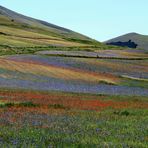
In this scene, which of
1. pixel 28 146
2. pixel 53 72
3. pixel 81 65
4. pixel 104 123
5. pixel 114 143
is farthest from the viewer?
pixel 81 65

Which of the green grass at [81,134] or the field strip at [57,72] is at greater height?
the green grass at [81,134]

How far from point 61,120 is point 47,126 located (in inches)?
90.3

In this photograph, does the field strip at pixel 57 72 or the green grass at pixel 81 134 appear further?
the field strip at pixel 57 72

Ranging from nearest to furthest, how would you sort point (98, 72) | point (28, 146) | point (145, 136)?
point (28, 146)
point (145, 136)
point (98, 72)

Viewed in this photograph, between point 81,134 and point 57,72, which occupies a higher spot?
point 81,134

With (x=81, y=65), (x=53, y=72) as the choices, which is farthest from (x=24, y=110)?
(x=81, y=65)

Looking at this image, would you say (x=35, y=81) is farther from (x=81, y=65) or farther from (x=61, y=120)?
(x=61, y=120)

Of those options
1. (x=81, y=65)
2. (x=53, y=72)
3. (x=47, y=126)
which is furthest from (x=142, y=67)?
(x=47, y=126)

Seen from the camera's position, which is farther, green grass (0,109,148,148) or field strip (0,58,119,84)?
field strip (0,58,119,84)

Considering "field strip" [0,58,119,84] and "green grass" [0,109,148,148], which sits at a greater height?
"green grass" [0,109,148,148]

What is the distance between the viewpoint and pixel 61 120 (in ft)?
74.7

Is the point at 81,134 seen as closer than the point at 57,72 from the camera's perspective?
Yes

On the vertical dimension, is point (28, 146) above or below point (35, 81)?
above

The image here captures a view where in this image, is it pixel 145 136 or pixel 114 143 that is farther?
pixel 145 136
